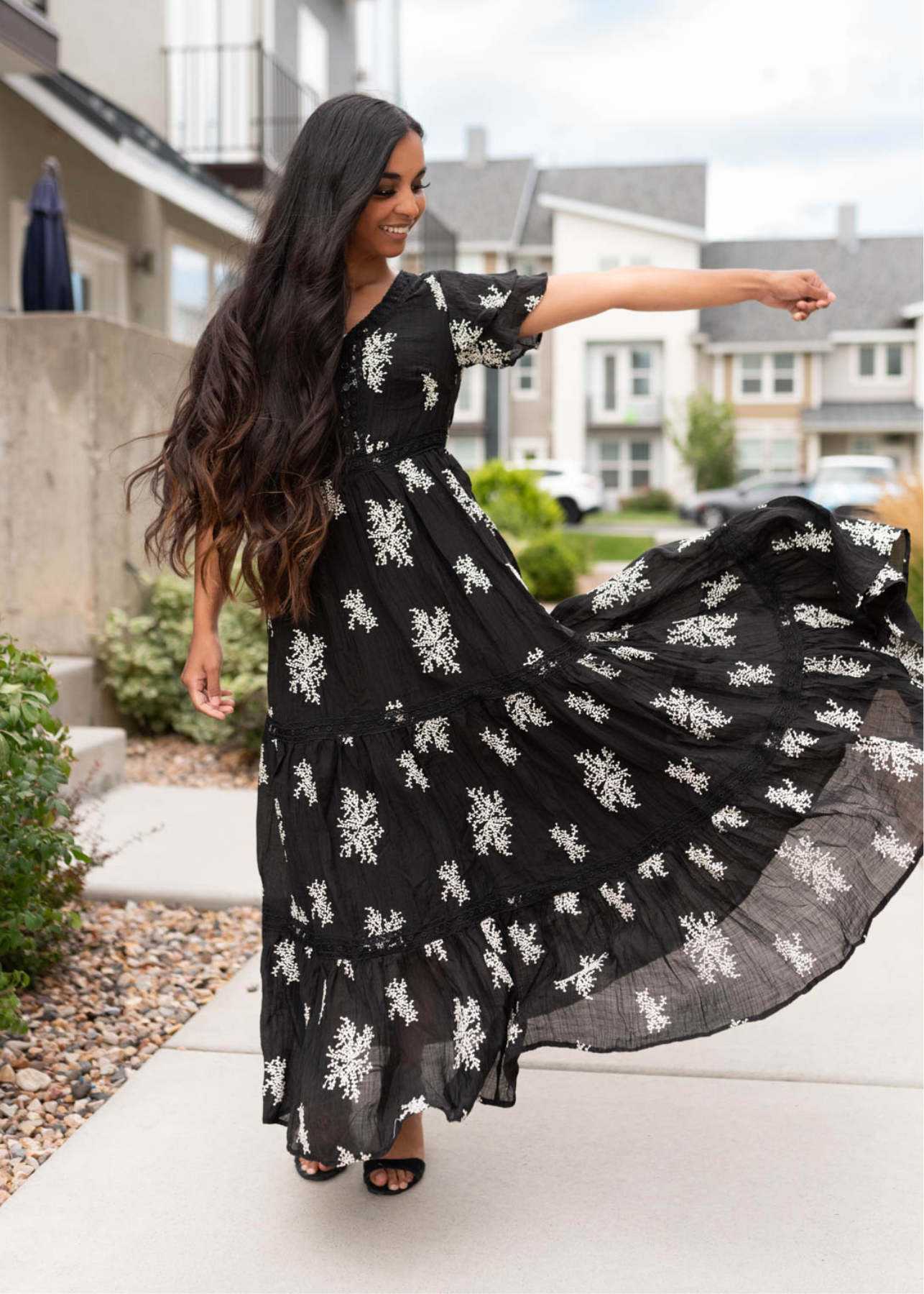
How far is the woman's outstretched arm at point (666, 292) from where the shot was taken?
2232 mm

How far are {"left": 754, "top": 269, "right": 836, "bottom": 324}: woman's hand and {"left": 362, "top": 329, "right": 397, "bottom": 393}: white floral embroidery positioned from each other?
0.64m

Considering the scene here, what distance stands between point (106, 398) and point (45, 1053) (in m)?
3.59

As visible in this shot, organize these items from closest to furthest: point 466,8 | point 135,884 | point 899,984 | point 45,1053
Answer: point 45,1053
point 899,984
point 135,884
point 466,8

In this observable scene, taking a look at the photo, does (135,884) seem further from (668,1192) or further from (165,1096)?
(668,1192)

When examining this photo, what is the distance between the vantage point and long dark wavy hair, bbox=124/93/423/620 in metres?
2.20

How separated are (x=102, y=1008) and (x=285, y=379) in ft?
6.04

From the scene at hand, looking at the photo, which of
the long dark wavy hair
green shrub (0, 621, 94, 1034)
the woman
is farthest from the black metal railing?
the woman

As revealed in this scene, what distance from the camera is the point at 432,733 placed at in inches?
90.5

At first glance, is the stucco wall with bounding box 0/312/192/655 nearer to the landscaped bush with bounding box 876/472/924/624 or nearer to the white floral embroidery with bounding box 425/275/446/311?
the landscaped bush with bounding box 876/472/924/624

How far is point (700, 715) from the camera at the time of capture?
236 centimetres

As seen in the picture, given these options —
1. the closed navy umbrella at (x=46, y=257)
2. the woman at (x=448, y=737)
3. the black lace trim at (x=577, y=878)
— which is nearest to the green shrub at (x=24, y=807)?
the woman at (x=448, y=737)

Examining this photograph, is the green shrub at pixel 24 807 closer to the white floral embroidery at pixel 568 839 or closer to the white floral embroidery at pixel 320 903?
the white floral embroidery at pixel 320 903

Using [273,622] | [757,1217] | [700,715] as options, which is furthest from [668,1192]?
[273,622]

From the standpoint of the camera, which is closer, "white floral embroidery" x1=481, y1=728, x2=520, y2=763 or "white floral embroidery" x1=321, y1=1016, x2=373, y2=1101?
"white floral embroidery" x1=321, y1=1016, x2=373, y2=1101
